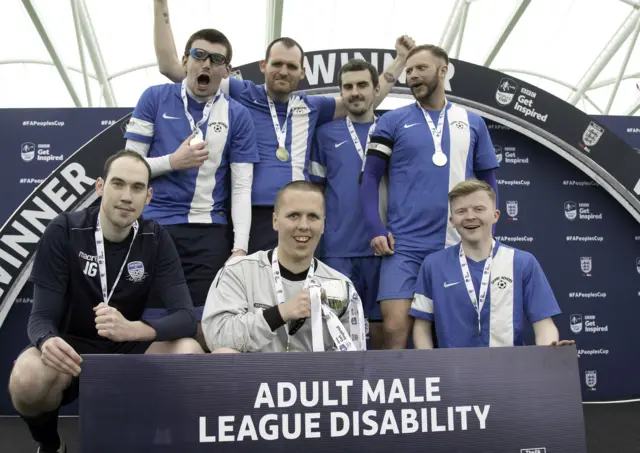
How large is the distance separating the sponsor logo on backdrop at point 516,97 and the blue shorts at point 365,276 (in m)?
1.89

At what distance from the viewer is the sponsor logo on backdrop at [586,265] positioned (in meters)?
4.70

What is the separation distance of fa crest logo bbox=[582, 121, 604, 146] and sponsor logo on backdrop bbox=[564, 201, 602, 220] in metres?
0.52

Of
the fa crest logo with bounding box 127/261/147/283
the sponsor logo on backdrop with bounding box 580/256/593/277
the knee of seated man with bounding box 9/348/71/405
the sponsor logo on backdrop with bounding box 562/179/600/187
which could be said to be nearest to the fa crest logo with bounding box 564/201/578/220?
the sponsor logo on backdrop with bounding box 562/179/600/187

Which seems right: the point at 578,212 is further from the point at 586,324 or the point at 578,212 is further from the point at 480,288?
the point at 480,288

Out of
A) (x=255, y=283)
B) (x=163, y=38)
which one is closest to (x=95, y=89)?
(x=163, y=38)

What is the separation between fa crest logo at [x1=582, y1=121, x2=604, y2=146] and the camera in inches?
179

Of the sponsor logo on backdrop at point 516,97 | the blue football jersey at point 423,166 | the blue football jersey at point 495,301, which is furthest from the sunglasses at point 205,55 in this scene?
the sponsor logo on backdrop at point 516,97

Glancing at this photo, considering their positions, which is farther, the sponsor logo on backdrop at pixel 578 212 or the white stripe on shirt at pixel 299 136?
the sponsor logo on backdrop at pixel 578 212

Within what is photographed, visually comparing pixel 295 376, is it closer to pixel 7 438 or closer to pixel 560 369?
pixel 560 369

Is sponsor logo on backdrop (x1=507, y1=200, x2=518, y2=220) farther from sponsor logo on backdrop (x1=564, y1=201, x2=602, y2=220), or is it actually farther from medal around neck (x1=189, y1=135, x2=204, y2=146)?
medal around neck (x1=189, y1=135, x2=204, y2=146)

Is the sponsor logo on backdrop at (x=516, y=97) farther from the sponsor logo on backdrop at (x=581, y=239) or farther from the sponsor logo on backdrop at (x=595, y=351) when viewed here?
the sponsor logo on backdrop at (x=595, y=351)

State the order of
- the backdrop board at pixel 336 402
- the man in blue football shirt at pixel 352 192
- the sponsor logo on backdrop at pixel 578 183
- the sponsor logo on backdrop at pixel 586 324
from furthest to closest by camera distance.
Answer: the sponsor logo on backdrop at pixel 578 183
the sponsor logo on backdrop at pixel 586 324
the man in blue football shirt at pixel 352 192
the backdrop board at pixel 336 402

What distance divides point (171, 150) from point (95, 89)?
18498 mm

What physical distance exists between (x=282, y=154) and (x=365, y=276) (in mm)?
911
